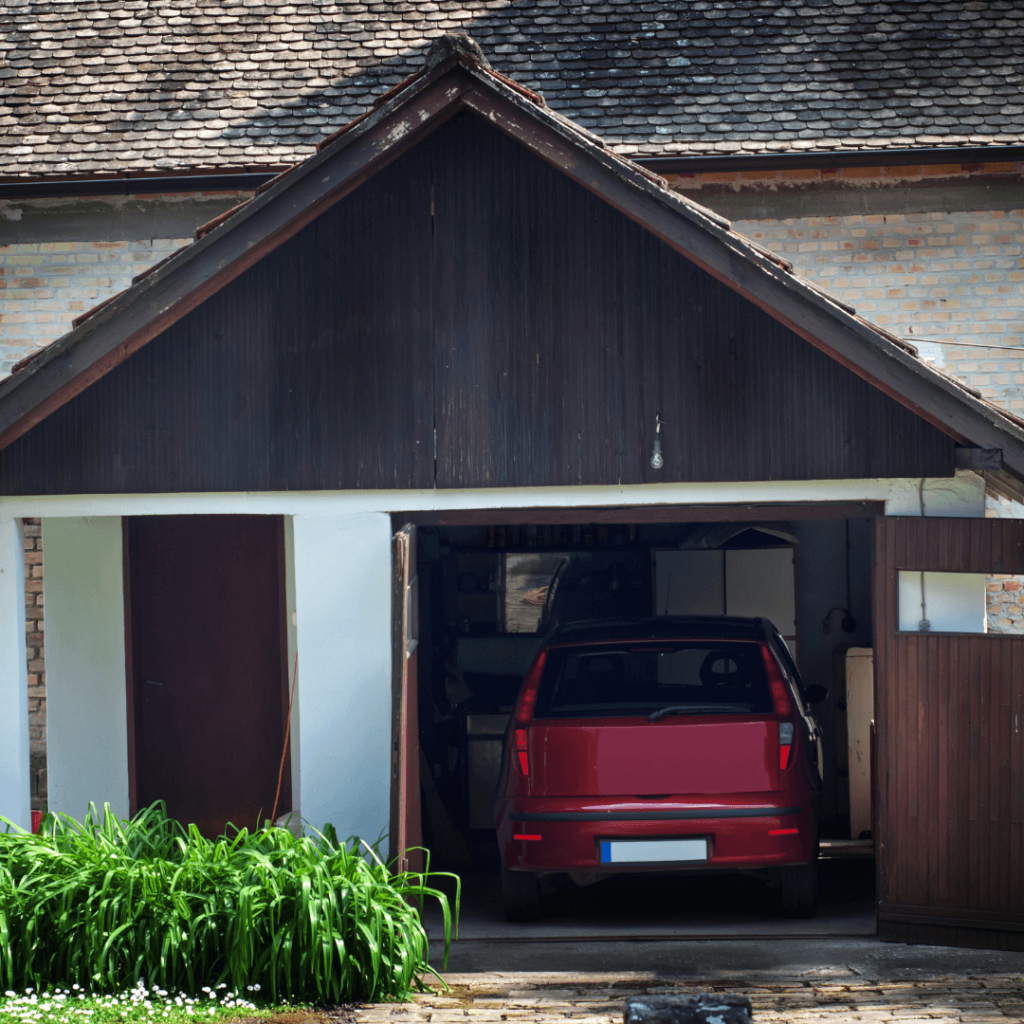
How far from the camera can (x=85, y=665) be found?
8.20 meters

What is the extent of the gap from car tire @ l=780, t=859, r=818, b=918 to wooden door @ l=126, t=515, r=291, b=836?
150 inches

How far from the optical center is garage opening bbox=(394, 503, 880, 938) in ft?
24.9

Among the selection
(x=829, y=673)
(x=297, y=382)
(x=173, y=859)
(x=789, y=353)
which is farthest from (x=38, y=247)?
(x=829, y=673)

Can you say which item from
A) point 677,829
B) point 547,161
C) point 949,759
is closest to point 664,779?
point 677,829

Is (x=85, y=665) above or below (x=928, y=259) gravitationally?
below

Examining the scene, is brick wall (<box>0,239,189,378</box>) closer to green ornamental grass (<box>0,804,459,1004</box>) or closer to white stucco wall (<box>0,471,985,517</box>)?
white stucco wall (<box>0,471,985,517</box>)

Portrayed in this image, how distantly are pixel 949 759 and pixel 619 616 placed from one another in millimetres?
2975

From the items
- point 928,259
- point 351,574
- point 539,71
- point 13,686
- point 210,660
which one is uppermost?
point 539,71

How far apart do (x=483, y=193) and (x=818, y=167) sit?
145 inches

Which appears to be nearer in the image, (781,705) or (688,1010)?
(688,1010)

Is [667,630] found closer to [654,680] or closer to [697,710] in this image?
[654,680]

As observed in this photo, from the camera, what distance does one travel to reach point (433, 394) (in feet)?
20.7

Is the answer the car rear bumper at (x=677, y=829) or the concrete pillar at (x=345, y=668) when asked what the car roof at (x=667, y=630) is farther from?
the concrete pillar at (x=345, y=668)

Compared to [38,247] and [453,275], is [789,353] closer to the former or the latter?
[453,275]
